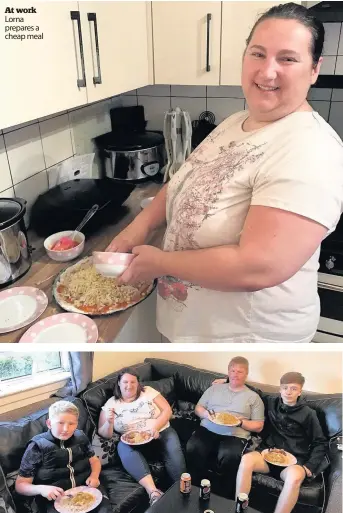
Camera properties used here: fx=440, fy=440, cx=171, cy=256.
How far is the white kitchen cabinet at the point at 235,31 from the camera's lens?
120 cm

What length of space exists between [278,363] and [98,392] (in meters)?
0.17

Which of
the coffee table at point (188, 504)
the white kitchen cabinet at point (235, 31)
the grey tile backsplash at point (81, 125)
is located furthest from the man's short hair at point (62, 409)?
the white kitchen cabinet at point (235, 31)

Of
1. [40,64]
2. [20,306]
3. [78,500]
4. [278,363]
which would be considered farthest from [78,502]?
[40,64]

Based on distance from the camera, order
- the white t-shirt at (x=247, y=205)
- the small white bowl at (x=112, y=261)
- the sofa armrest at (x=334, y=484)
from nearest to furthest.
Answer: the sofa armrest at (x=334, y=484), the white t-shirt at (x=247, y=205), the small white bowl at (x=112, y=261)

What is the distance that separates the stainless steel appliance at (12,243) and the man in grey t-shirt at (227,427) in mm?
605

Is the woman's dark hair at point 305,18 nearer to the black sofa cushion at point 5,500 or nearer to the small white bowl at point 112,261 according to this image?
the small white bowl at point 112,261

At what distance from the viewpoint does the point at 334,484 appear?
38cm

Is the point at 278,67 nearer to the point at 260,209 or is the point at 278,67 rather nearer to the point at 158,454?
the point at 260,209

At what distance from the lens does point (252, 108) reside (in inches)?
25.9

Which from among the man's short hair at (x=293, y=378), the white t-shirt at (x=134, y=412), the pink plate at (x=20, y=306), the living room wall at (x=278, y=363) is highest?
the living room wall at (x=278, y=363)

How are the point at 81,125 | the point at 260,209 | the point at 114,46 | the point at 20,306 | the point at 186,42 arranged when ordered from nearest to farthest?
the point at 260,209, the point at 20,306, the point at 114,46, the point at 186,42, the point at 81,125

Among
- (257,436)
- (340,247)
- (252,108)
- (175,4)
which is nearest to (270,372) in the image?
(257,436)

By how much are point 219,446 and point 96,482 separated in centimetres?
12

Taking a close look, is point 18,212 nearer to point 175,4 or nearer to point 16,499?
point 16,499
